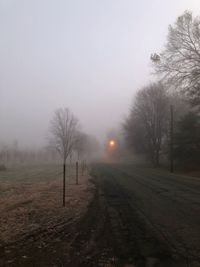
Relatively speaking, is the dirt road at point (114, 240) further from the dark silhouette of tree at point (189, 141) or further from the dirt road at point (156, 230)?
Answer: the dark silhouette of tree at point (189, 141)

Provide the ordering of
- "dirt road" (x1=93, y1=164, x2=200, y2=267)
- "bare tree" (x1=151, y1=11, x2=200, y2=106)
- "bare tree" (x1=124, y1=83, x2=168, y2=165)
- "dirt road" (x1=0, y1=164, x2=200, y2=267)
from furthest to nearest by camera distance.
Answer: "bare tree" (x1=124, y1=83, x2=168, y2=165)
"bare tree" (x1=151, y1=11, x2=200, y2=106)
"dirt road" (x1=93, y1=164, x2=200, y2=267)
"dirt road" (x1=0, y1=164, x2=200, y2=267)

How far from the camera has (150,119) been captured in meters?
56.5

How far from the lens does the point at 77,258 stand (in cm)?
572

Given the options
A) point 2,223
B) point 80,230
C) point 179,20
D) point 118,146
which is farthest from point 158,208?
point 118,146

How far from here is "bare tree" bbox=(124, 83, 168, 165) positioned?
54.5 metres

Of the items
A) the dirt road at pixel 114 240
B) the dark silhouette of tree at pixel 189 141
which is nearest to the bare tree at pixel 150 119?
the dark silhouette of tree at pixel 189 141

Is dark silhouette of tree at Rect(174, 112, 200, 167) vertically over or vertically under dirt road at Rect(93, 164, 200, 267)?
over

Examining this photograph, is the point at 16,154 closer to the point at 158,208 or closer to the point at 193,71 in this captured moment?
the point at 193,71

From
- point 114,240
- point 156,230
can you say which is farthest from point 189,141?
point 114,240

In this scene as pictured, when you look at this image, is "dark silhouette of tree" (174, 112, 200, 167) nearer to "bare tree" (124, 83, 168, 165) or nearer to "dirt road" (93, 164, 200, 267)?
"bare tree" (124, 83, 168, 165)

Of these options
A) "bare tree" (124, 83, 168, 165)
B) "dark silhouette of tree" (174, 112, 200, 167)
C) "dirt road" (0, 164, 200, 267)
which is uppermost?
"bare tree" (124, 83, 168, 165)

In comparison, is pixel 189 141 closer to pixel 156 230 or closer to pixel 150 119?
pixel 150 119

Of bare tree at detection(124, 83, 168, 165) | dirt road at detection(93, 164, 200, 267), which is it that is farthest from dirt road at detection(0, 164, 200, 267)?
bare tree at detection(124, 83, 168, 165)

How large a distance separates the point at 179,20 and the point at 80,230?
27122 millimetres
